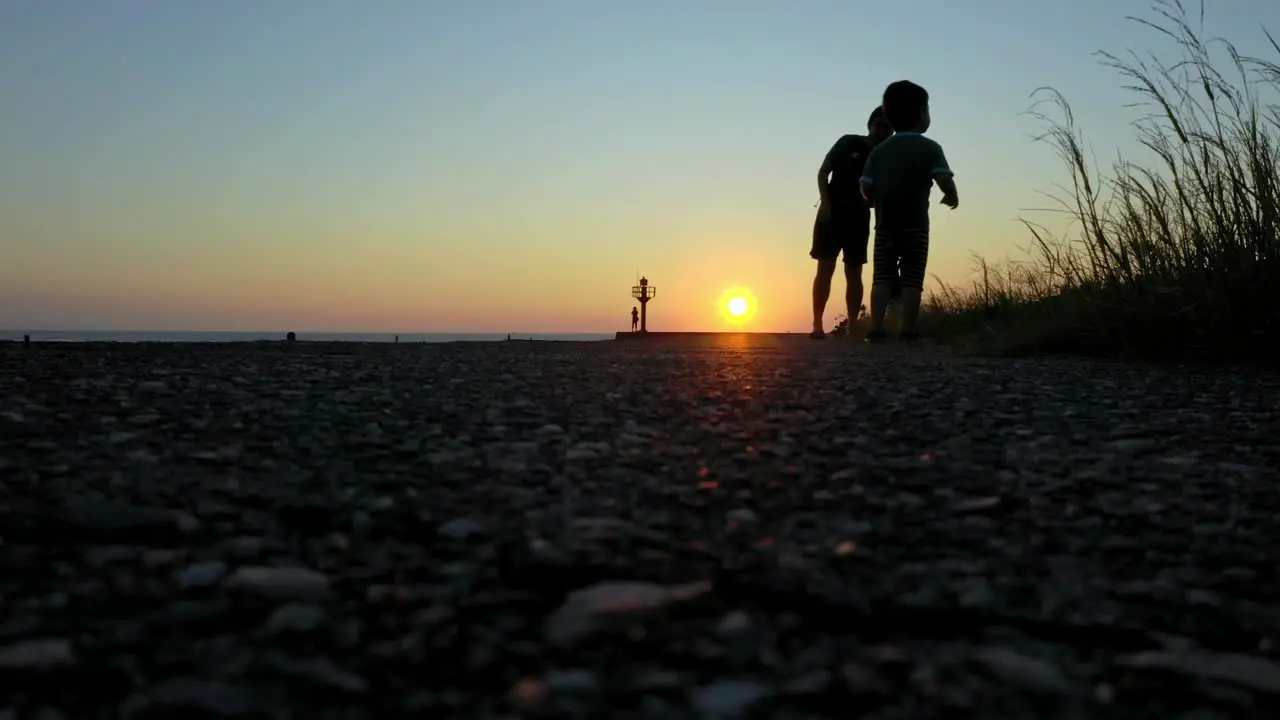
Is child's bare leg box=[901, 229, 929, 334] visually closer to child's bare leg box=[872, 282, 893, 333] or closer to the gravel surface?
child's bare leg box=[872, 282, 893, 333]

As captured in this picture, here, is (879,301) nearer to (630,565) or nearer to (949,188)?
(949,188)

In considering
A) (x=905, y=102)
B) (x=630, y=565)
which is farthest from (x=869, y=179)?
(x=630, y=565)

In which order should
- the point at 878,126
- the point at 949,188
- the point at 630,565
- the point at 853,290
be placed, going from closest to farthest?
the point at 630,565 → the point at 949,188 → the point at 878,126 → the point at 853,290

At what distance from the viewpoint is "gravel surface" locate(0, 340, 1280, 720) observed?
3.00ft

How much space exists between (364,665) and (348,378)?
2.80 metres

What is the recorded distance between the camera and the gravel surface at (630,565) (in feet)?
3.00

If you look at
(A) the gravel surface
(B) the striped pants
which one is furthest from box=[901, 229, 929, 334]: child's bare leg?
(A) the gravel surface

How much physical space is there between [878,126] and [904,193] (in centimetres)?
168

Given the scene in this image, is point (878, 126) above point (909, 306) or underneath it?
above

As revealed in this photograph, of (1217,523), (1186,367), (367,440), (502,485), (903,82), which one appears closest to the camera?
(1217,523)

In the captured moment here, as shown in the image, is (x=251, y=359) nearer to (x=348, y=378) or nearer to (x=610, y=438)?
(x=348, y=378)

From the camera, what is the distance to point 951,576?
1.23 metres

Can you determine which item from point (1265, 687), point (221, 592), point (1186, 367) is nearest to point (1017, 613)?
point (1265, 687)

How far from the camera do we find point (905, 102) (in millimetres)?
Answer: 7480
